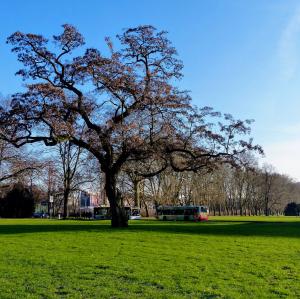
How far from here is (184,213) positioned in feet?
235

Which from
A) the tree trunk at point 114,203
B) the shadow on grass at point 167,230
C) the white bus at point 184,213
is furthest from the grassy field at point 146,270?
the white bus at point 184,213

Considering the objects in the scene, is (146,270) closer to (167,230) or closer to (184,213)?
(167,230)

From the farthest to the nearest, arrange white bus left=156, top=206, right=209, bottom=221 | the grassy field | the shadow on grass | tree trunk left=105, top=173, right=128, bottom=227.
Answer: white bus left=156, top=206, right=209, bottom=221 → tree trunk left=105, top=173, right=128, bottom=227 → the shadow on grass → the grassy field

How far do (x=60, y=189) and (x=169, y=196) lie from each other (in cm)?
2018

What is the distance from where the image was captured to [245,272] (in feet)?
44.8

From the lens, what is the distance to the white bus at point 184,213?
69.8 meters

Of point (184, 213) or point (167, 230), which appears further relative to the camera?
point (184, 213)

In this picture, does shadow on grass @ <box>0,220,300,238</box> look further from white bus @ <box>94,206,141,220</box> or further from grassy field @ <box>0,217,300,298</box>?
white bus @ <box>94,206,141,220</box>

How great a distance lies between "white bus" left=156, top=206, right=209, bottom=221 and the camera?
69.8 metres

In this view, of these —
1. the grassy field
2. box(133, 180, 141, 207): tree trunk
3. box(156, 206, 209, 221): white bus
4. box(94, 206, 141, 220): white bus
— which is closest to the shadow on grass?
the grassy field

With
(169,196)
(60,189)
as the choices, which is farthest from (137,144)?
(169,196)

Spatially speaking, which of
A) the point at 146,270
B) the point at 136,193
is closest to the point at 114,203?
the point at 146,270

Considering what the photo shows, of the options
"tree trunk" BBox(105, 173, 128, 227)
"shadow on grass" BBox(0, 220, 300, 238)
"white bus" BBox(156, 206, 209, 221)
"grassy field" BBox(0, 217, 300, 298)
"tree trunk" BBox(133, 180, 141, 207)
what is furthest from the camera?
"tree trunk" BBox(133, 180, 141, 207)

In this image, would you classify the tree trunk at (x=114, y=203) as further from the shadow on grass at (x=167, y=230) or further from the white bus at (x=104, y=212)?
the white bus at (x=104, y=212)
